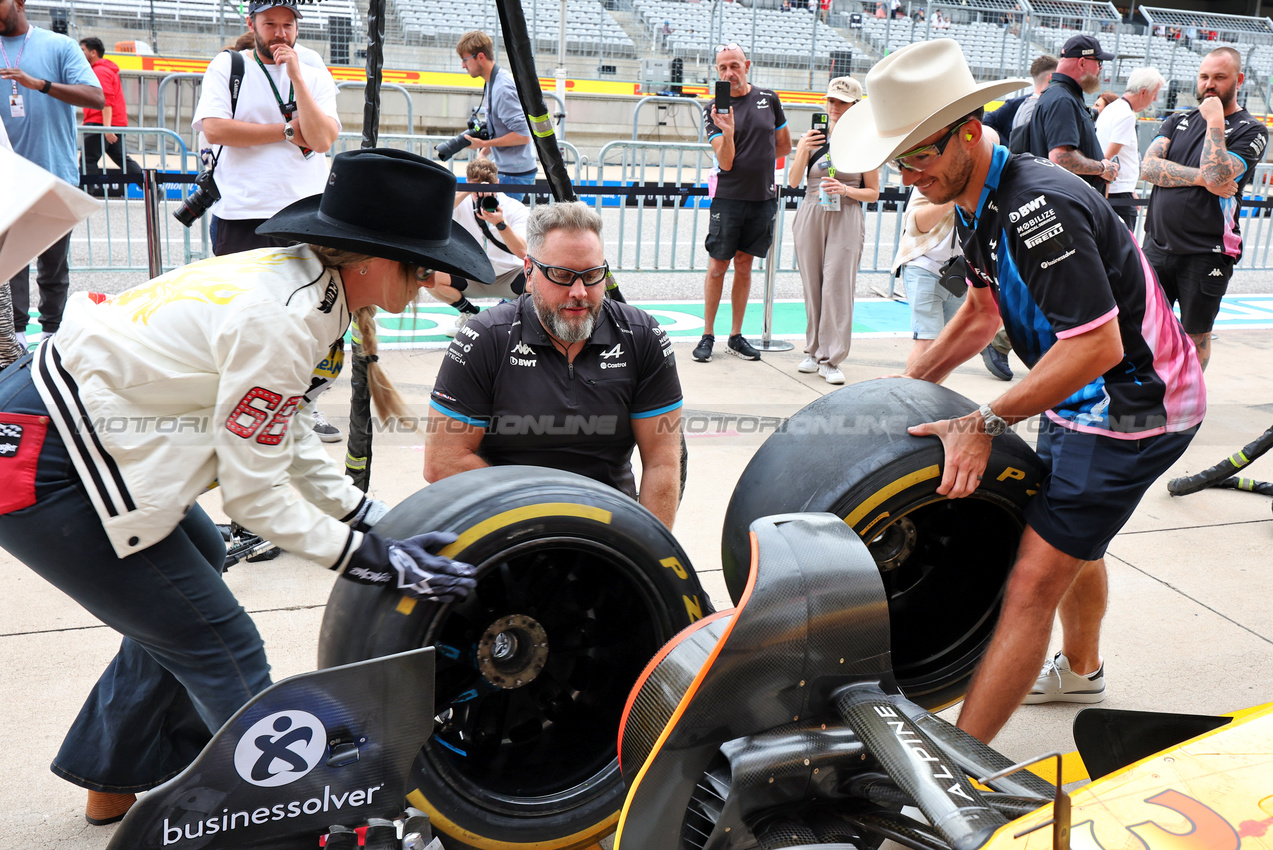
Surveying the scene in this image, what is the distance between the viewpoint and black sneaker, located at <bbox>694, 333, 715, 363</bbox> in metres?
7.47

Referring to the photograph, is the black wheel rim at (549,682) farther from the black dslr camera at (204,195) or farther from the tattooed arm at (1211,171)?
the tattooed arm at (1211,171)

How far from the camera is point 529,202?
28.8 feet

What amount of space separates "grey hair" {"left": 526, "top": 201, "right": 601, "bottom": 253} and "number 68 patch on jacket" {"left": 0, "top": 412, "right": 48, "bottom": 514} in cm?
159

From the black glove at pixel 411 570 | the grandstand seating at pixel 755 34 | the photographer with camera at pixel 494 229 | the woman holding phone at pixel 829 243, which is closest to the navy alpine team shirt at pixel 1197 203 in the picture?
the woman holding phone at pixel 829 243

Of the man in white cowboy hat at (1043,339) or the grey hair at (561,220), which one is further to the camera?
the grey hair at (561,220)

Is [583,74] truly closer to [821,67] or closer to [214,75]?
[821,67]

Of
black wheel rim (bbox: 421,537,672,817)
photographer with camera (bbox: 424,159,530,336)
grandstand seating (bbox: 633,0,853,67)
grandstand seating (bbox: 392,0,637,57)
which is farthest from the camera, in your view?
grandstand seating (bbox: 633,0,853,67)

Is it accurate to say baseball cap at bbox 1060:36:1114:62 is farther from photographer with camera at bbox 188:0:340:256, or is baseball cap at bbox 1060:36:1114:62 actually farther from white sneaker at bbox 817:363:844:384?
photographer with camera at bbox 188:0:340:256

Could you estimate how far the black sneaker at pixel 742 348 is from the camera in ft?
25.1

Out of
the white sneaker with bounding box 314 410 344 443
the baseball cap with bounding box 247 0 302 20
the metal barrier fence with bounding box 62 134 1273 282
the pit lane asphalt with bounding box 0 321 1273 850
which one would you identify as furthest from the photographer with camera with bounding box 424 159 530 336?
the baseball cap with bounding box 247 0 302 20

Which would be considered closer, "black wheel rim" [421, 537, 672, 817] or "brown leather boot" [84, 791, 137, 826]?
"black wheel rim" [421, 537, 672, 817]

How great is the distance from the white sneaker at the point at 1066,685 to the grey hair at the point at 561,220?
2.07m

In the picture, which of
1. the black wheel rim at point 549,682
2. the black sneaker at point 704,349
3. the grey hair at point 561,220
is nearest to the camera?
the black wheel rim at point 549,682

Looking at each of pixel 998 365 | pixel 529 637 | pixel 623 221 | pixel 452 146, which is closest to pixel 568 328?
pixel 529 637
